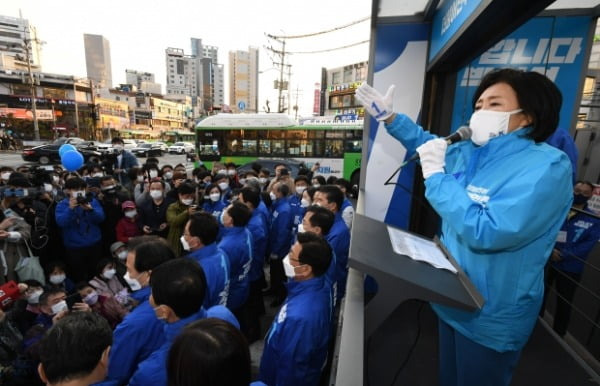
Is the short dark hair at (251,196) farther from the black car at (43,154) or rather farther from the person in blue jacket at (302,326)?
the black car at (43,154)

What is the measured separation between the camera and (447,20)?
2312 millimetres

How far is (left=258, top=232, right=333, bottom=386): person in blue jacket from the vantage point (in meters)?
1.79

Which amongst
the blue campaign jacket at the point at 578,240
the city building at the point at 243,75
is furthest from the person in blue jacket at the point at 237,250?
the city building at the point at 243,75

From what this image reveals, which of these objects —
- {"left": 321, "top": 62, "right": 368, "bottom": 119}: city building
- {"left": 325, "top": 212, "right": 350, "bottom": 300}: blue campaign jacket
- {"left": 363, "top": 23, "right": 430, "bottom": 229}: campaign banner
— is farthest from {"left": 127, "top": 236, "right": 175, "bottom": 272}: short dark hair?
{"left": 321, "top": 62, "right": 368, "bottom": 119}: city building

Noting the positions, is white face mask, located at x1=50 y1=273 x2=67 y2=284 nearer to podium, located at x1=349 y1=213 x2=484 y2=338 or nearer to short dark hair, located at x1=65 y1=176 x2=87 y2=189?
short dark hair, located at x1=65 y1=176 x2=87 y2=189

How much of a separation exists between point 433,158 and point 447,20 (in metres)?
1.67

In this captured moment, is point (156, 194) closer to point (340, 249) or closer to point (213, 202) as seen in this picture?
point (213, 202)

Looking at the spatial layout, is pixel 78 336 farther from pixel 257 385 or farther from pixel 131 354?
pixel 257 385

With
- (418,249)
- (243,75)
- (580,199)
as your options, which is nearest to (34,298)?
(418,249)

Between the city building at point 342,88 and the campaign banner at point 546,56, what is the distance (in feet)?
81.3

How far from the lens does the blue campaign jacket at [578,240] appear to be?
298 centimetres

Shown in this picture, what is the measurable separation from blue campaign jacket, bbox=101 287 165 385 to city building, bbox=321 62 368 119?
27.0m

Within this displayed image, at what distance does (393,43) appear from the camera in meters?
3.21

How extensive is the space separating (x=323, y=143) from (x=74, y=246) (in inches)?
378
